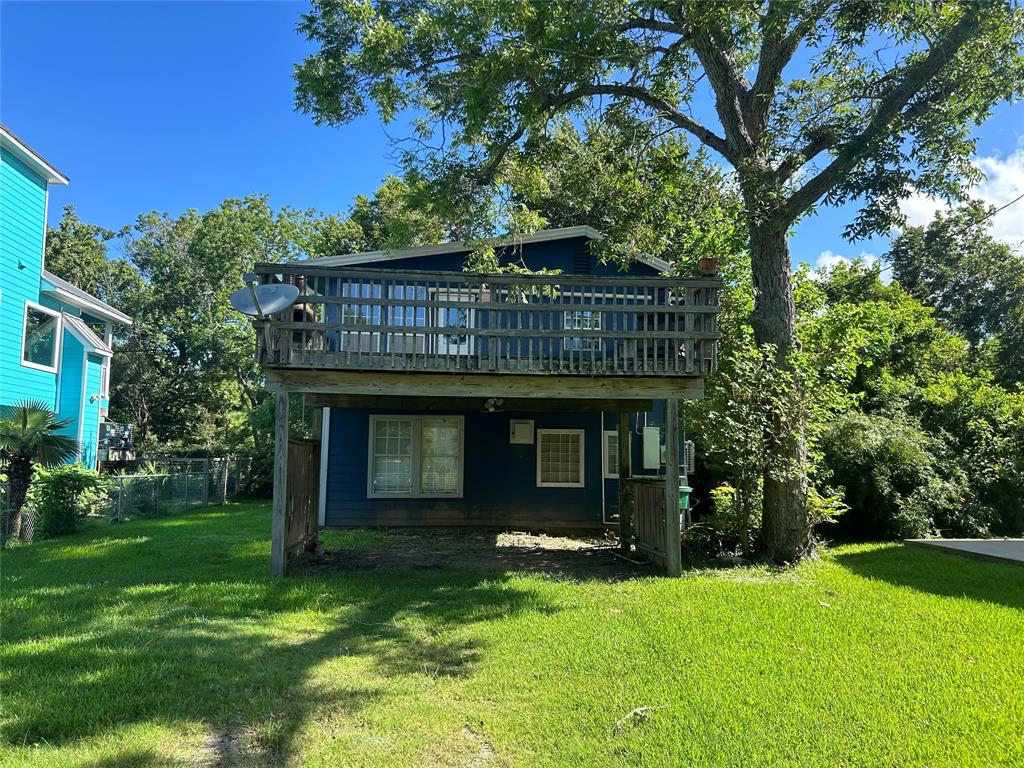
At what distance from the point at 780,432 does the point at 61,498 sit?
11.0 m

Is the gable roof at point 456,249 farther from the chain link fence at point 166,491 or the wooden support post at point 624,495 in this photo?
the chain link fence at point 166,491

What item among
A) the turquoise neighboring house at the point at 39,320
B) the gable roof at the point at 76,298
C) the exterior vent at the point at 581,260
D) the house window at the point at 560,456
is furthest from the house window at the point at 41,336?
the exterior vent at the point at 581,260

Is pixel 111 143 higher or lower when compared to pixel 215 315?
higher

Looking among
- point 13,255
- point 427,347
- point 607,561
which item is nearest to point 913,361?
point 607,561

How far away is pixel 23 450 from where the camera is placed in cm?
958

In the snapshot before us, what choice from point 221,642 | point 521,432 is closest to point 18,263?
point 521,432

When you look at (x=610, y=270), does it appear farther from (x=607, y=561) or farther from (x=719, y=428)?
(x=607, y=561)

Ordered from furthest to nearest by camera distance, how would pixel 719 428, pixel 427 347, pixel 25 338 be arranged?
pixel 25 338 → pixel 719 428 → pixel 427 347

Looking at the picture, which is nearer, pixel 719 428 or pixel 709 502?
pixel 719 428

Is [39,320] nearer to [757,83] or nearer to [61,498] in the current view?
[61,498]

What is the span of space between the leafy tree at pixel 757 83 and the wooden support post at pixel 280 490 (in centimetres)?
494

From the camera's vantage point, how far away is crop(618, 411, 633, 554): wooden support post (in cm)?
935

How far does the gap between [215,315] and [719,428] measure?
2326cm

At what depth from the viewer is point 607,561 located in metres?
8.76
